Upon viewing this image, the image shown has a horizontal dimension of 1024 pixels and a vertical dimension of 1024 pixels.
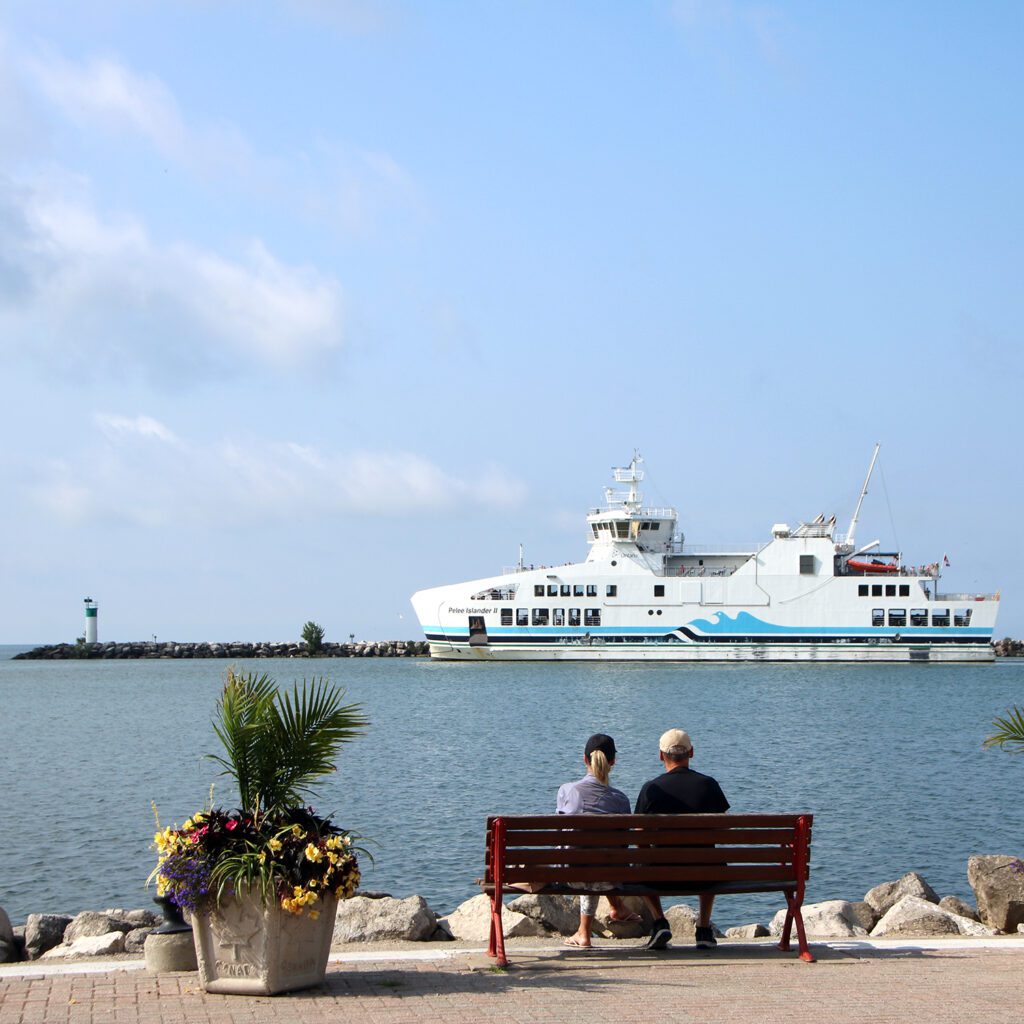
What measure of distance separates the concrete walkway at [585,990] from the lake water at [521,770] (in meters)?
4.90

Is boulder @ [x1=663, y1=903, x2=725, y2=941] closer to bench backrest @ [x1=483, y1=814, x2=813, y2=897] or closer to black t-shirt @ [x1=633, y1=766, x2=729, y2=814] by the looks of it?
black t-shirt @ [x1=633, y1=766, x2=729, y2=814]

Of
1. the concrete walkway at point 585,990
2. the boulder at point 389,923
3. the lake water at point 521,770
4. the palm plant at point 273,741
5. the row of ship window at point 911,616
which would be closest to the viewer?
the concrete walkway at point 585,990

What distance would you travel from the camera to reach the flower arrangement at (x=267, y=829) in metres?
5.66

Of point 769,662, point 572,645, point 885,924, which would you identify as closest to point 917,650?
point 769,662

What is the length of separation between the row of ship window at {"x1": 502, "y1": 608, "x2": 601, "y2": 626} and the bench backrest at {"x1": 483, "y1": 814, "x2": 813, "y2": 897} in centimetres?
4737

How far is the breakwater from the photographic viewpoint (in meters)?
85.9

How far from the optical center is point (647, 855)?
642 centimetres

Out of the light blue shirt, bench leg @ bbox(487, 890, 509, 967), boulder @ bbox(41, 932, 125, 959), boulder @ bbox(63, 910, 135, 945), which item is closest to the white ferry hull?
boulder @ bbox(63, 910, 135, 945)

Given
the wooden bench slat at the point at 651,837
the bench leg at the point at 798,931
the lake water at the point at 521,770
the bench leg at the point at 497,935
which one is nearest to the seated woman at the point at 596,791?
the wooden bench slat at the point at 651,837

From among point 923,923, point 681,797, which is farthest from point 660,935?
point 923,923

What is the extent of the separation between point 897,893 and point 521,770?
12.0 metres

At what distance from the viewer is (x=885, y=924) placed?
29.6 ft

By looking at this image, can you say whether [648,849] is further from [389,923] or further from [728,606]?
[728,606]

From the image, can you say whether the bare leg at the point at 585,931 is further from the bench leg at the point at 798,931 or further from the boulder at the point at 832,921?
the boulder at the point at 832,921
